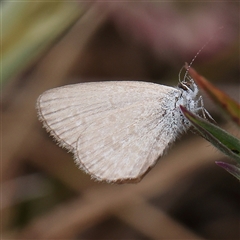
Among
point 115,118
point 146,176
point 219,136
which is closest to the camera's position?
point 219,136

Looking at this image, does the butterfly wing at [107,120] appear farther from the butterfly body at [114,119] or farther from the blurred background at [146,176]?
the blurred background at [146,176]

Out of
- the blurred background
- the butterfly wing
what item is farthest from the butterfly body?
the blurred background

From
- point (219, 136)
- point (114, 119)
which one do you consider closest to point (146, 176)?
point (114, 119)

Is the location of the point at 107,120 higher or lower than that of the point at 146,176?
higher

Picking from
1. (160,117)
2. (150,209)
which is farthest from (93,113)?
(150,209)

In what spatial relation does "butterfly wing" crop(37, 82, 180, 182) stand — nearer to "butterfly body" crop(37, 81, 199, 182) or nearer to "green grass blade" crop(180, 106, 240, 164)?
"butterfly body" crop(37, 81, 199, 182)

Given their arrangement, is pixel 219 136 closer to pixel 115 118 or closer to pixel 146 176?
pixel 115 118

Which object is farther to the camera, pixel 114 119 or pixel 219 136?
pixel 114 119

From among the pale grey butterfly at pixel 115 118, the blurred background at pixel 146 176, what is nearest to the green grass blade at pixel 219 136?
the pale grey butterfly at pixel 115 118
